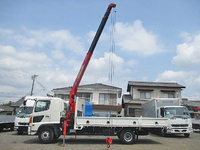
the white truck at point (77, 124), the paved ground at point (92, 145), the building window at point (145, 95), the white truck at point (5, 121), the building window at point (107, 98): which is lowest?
the paved ground at point (92, 145)

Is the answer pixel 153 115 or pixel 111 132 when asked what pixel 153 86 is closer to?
pixel 153 115

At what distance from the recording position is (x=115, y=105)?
1089 inches

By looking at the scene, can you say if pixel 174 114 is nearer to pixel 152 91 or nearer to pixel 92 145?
pixel 92 145

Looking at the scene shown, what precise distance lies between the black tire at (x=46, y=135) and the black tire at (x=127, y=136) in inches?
165

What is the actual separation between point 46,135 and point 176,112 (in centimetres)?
1015

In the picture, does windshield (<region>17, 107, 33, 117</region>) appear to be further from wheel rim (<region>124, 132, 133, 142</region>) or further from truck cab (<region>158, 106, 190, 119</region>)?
truck cab (<region>158, 106, 190, 119</region>)

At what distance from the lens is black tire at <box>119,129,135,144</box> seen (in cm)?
1048

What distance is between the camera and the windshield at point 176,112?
13976 millimetres

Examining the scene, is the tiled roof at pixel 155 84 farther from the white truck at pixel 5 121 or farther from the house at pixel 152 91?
the white truck at pixel 5 121

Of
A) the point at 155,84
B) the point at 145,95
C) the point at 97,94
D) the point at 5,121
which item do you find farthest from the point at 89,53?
the point at 155,84

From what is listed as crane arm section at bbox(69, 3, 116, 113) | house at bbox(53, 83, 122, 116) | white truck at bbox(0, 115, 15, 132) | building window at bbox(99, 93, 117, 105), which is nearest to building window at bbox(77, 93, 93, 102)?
house at bbox(53, 83, 122, 116)

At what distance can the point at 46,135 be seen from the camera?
1049 cm

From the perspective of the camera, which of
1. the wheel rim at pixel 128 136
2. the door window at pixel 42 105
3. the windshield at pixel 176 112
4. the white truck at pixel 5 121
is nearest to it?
the wheel rim at pixel 128 136

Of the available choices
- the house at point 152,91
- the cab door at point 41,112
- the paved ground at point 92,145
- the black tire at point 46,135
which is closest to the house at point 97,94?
the house at point 152,91
